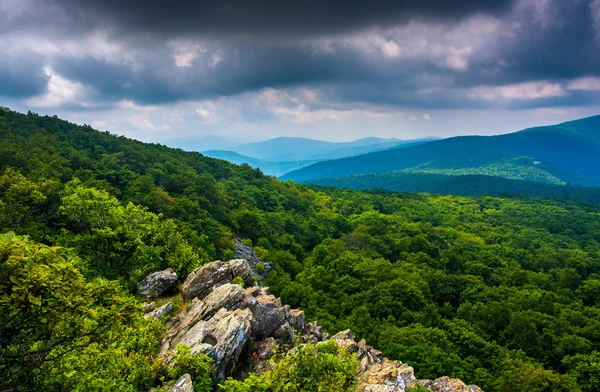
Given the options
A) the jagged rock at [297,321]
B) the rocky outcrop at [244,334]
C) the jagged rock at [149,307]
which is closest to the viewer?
the rocky outcrop at [244,334]

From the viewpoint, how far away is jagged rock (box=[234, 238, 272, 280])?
51.1m

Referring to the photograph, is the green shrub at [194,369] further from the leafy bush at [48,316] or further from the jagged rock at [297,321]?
the jagged rock at [297,321]

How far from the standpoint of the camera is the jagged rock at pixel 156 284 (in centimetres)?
2175

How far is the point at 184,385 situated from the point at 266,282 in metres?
35.1

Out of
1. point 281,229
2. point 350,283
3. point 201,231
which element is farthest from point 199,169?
point 350,283

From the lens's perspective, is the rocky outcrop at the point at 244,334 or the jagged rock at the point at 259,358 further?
the jagged rock at the point at 259,358

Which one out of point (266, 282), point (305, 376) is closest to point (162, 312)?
point (305, 376)

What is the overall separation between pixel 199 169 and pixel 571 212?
127 m

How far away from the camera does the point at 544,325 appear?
38.1m

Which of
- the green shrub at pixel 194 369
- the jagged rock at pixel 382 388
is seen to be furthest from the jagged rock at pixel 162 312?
the jagged rock at pixel 382 388

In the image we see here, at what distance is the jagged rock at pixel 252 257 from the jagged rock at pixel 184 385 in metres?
37.3

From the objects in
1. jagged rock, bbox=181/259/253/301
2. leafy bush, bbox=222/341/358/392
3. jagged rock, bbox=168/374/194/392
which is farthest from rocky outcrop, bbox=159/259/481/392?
jagged rock, bbox=168/374/194/392

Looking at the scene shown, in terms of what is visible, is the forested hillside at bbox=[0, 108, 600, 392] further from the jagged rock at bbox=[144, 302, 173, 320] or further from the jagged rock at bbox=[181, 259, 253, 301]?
the jagged rock at bbox=[181, 259, 253, 301]

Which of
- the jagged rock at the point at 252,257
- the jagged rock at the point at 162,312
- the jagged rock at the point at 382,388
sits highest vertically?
the jagged rock at the point at 162,312
